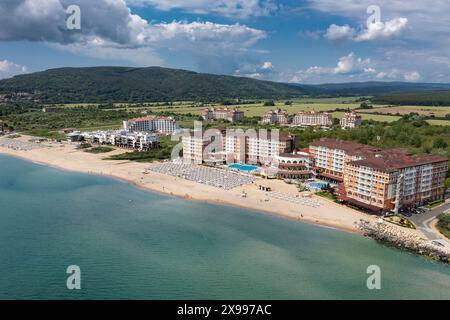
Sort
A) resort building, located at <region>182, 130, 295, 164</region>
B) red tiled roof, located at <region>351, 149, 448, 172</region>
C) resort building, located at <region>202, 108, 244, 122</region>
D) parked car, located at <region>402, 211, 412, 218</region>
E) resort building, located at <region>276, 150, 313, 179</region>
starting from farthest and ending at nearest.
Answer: resort building, located at <region>202, 108, 244, 122</region>, resort building, located at <region>182, 130, 295, 164</region>, resort building, located at <region>276, 150, 313, 179</region>, red tiled roof, located at <region>351, 149, 448, 172</region>, parked car, located at <region>402, 211, 412, 218</region>

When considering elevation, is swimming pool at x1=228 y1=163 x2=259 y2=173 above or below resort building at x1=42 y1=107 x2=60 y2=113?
below

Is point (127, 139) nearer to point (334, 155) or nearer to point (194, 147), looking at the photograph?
point (194, 147)

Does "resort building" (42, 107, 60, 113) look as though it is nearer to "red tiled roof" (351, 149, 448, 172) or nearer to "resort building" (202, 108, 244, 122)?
"resort building" (202, 108, 244, 122)

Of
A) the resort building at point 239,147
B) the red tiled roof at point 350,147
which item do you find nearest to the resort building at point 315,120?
the resort building at point 239,147

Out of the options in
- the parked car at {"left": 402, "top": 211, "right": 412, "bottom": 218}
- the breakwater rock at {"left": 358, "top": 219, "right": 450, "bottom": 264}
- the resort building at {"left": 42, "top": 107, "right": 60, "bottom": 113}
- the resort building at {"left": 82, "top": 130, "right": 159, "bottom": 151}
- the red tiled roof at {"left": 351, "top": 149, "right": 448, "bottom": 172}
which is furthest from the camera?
the resort building at {"left": 42, "top": 107, "right": 60, "bottom": 113}

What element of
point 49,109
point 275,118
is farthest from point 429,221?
point 49,109

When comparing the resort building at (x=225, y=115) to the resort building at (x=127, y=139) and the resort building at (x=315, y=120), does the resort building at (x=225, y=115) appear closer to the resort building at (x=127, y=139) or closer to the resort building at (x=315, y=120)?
the resort building at (x=315, y=120)

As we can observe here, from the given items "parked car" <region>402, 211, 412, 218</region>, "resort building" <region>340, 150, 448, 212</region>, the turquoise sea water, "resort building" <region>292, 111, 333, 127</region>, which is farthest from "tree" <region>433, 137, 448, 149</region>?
"resort building" <region>292, 111, 333, 127</region>
